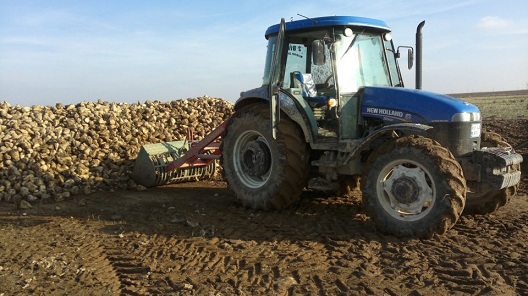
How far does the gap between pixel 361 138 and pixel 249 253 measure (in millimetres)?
1996

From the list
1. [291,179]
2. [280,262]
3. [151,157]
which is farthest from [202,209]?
[280,262]

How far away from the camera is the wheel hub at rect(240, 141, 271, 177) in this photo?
6.33 metres

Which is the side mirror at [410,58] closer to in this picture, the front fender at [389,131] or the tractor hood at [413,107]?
the tractor hood at [413,107]

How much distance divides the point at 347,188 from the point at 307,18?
A: 2.47 metres

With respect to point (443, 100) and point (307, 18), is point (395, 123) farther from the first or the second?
point (307, 18)

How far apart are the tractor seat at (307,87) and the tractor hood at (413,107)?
580mm

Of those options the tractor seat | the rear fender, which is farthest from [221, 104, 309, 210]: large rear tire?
the tractor seat

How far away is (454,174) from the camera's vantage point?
15.1 ft

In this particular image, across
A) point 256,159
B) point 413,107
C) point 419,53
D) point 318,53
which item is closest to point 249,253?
point 256,159

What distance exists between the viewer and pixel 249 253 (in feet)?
15.4

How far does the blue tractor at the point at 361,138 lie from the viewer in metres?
4.87

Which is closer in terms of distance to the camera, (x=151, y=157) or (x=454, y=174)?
(x=454, y=174)

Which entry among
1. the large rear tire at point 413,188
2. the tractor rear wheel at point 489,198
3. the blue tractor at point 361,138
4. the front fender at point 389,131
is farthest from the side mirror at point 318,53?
the tractor rear wheel at point 489,198

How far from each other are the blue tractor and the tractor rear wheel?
0.01 meters
